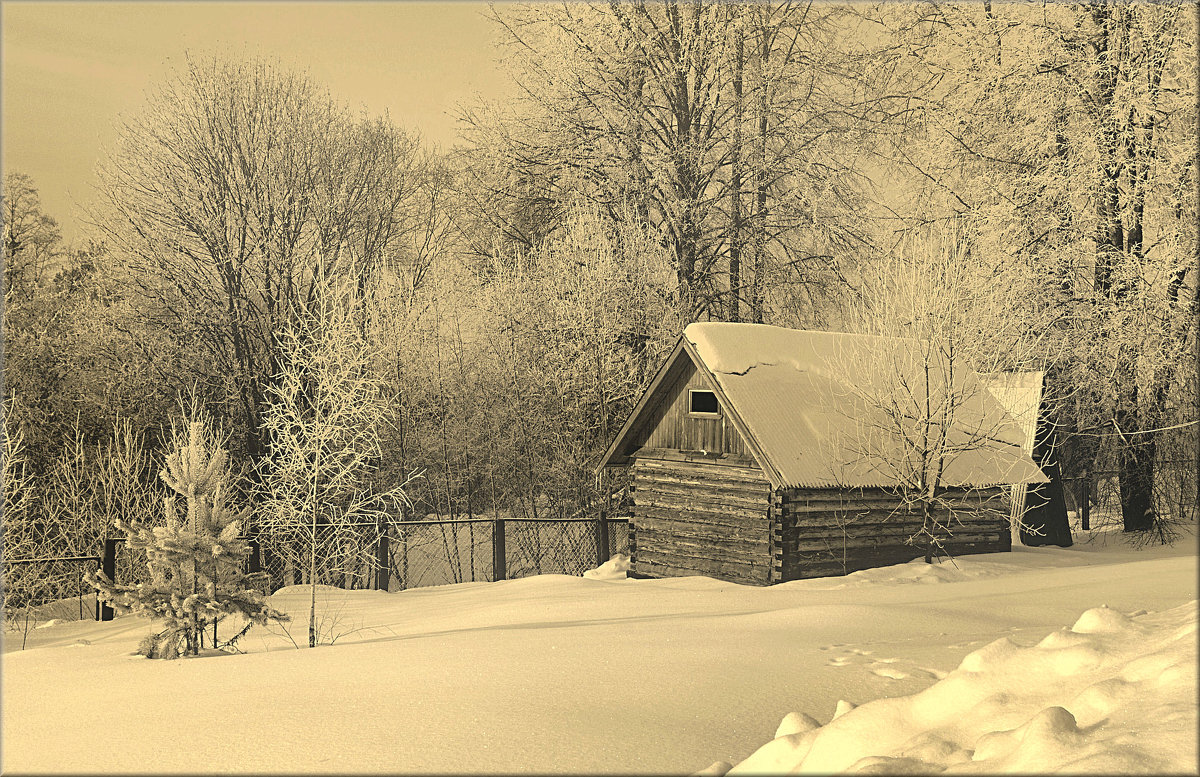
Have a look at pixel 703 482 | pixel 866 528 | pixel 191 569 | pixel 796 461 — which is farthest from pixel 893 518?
pixel 191 569

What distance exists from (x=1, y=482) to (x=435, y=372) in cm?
1205

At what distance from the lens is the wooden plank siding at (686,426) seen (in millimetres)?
18344

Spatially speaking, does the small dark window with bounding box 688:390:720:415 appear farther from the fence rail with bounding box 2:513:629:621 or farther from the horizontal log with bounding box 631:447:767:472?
the fence rail with bounding box 2:513:629:621

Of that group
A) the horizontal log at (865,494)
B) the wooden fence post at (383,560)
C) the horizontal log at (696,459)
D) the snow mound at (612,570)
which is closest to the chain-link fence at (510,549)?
the wooden fence post at (383,560)

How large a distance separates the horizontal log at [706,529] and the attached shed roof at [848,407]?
4.53 ft

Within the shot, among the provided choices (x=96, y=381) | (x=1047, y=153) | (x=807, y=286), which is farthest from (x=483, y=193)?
(x=1047, y=153)

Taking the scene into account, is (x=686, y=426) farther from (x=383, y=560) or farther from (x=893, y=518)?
(x=383, y=560)

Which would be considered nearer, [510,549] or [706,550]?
[706,550]

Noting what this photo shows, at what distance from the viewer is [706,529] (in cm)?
1888

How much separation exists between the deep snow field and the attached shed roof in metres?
3.41

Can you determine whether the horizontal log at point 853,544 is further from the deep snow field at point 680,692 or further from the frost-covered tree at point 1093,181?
the frost-covered tree at point 1093,181

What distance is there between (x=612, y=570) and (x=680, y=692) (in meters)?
13.9

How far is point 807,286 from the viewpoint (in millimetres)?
29484

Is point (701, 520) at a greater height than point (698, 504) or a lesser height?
lesser
